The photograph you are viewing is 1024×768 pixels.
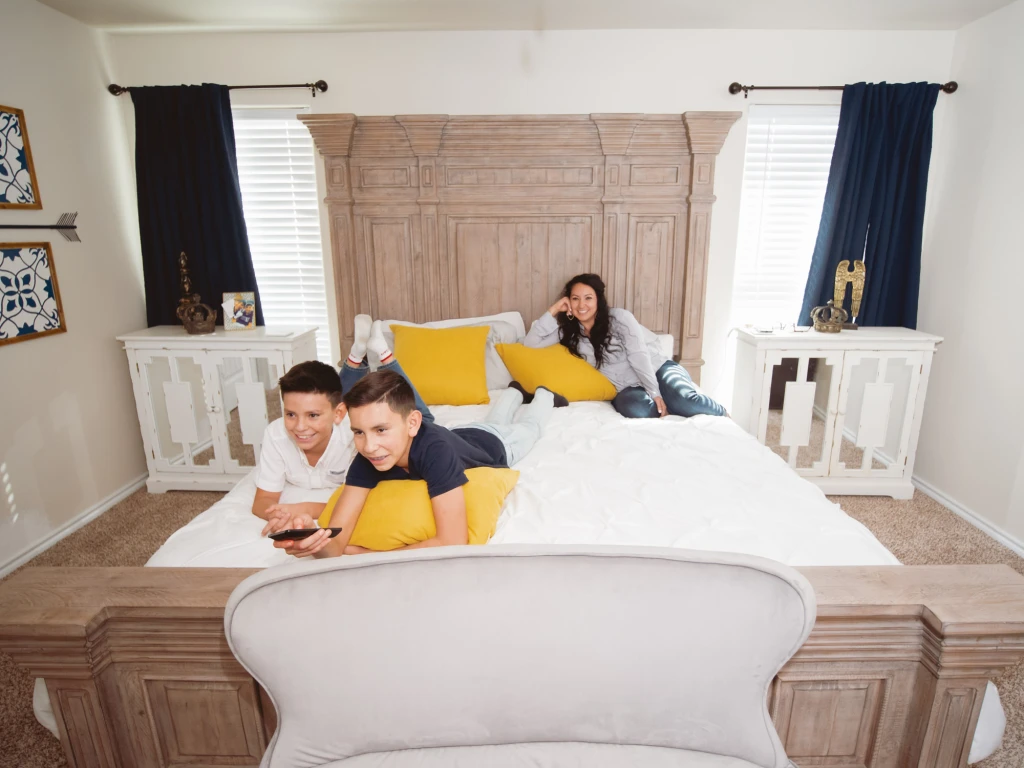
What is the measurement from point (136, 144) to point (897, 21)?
3.99 metres

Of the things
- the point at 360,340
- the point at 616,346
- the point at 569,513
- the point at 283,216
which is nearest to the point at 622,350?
the point at 616,346

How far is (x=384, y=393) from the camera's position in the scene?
1449mm

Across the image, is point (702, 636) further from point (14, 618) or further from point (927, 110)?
point (927, 110)

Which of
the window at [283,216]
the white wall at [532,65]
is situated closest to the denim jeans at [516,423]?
the window at [283,216]

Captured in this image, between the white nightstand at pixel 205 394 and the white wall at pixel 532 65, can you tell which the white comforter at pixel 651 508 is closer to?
the white nightstand at pixel 205 394

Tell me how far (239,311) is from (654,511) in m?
2.56

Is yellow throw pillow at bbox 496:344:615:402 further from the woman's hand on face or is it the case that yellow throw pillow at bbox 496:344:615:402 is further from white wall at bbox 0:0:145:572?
white wall at bbox 0:0:145:572

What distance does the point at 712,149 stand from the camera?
3021 mm

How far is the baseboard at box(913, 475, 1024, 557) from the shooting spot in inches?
103

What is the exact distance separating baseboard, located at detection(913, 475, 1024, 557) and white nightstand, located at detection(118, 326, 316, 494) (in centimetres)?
352

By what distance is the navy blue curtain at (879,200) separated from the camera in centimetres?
297

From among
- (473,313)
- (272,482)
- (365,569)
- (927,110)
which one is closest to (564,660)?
(365,569)

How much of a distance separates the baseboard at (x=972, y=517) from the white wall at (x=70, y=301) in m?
4.45

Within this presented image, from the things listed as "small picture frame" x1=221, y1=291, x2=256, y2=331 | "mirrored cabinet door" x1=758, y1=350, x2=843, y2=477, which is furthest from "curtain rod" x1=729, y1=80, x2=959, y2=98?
"small picture frame" x1=221, y1=291, x2=256, y2=331
